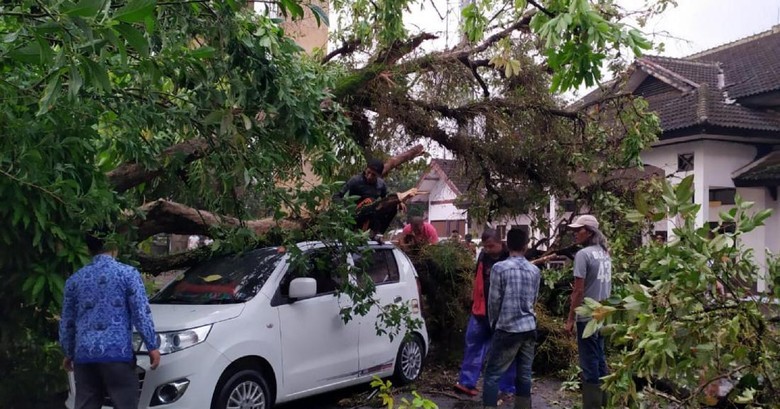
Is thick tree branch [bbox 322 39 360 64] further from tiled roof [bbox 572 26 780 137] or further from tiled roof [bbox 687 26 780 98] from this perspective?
tiled roof [bbox 687 26 780 98]

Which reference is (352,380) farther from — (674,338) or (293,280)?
(674,338)

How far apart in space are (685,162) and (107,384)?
1411 cm

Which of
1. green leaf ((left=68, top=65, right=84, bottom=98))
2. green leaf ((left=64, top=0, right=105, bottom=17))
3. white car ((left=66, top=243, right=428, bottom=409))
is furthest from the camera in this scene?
white car ((left=66, top=243, right=428, bottom=409))

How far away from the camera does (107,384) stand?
5.24m

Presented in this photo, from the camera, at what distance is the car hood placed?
6.00 metres

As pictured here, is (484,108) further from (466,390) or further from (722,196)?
(722,196)

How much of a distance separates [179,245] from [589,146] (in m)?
11.5

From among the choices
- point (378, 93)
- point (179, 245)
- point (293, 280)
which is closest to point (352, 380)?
point (293, 280)

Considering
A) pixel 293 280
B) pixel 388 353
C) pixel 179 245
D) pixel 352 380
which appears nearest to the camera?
pixel 293 280

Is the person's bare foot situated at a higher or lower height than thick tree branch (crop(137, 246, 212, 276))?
lower

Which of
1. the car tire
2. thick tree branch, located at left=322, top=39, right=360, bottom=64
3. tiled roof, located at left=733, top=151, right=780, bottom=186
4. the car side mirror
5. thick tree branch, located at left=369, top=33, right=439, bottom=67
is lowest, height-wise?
the car tire

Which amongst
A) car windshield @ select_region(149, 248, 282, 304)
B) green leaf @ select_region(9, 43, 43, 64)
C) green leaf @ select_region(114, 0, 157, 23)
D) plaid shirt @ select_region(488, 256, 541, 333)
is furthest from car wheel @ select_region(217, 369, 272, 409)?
green leaf @ select_region(114, 0, 157, 23)

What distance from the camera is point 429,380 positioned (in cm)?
861

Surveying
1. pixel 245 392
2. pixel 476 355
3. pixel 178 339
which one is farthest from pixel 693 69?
pixel 178 339
